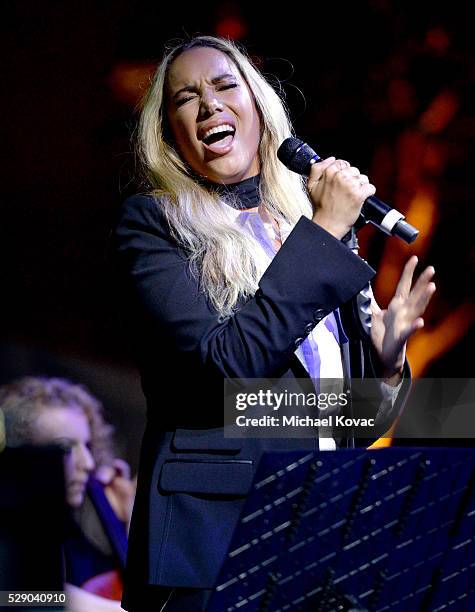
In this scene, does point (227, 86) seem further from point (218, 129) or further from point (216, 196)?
point (216, 196)

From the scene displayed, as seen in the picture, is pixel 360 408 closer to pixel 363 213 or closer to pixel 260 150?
pixel 363 213

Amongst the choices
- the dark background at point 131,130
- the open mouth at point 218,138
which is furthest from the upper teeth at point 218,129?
the dark background at point 131,130

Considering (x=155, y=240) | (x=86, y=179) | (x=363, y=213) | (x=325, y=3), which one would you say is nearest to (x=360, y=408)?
(x=363, y=213)

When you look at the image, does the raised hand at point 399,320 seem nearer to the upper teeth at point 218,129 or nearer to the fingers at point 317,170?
the fingers at point 317,170

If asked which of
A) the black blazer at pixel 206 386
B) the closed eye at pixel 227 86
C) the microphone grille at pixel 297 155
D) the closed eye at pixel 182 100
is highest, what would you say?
the closed eye at pixel 227 86

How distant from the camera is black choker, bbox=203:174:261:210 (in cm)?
156

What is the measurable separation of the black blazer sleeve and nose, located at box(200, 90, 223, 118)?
0.42m

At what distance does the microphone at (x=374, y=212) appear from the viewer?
1366 mm

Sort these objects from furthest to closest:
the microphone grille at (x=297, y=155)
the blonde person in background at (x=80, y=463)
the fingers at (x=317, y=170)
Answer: the blonde person in background at (x=80, y=463) → the microphone grille at (x=297, y=155) → the fingers at (x=317, y=170)

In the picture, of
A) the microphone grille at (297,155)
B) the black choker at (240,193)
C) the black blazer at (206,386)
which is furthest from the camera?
the black choker at (240,193)

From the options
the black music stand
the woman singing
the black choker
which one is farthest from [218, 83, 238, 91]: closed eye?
the black music stand

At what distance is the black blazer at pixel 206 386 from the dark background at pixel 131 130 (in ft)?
5.63

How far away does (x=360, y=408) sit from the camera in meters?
1.49

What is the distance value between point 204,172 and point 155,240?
0.90 ft
